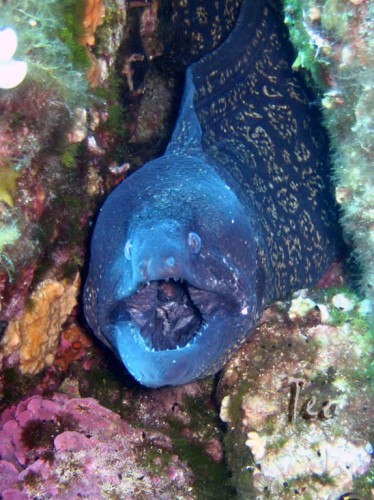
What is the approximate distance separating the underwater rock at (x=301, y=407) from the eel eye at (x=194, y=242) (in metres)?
1.29

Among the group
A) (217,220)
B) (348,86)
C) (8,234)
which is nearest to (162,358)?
(217,220)

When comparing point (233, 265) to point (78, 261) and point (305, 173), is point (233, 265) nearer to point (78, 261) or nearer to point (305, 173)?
point (78, 261)

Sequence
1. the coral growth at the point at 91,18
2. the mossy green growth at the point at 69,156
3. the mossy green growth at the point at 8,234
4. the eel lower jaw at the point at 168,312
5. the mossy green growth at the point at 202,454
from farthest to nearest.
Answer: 1. the mossy green growth at the point at 202,454
2. the coral growth at the point at 91,18
3. the mossy green growth at the point at 69,156
4. the eel lower jaw at the point at 168,312
5. the mossy green growth at the point at 8,234

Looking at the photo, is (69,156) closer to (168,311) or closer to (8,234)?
(8,234)

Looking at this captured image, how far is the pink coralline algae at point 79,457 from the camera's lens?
318cm

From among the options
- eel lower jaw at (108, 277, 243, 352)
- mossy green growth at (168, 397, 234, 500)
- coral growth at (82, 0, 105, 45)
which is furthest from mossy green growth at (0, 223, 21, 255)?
mossy green growth at (168, 397, 234, 500)

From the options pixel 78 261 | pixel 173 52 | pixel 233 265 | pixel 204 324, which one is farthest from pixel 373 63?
pixel 173 52

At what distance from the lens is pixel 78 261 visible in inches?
158

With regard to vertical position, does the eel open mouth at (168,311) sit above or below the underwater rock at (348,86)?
below

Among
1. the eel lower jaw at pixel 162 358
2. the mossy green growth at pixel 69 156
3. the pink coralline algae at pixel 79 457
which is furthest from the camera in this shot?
the mossy green growth at pixel 69 156

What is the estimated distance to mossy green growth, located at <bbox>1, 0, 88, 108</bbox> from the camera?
9.55 ft

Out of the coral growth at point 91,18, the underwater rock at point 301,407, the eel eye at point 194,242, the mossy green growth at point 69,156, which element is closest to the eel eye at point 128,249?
the eel eye at point 194,242

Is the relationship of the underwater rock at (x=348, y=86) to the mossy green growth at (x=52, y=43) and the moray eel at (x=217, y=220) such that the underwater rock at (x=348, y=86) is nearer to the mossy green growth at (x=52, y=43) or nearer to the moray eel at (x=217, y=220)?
the moray eel at (x=217, y=220)

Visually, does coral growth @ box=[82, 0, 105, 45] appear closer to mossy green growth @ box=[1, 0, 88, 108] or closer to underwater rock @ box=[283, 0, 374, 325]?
mossy green growth @ box=[1, 0, 88, 108]
